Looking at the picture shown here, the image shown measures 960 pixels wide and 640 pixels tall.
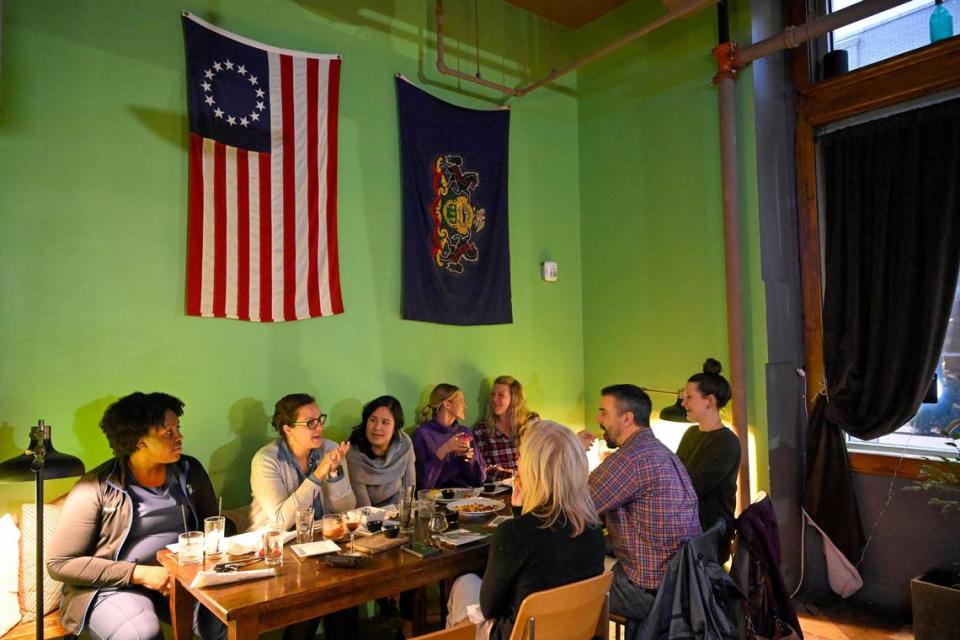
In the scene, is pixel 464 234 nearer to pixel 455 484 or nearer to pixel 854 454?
pixel 455 484

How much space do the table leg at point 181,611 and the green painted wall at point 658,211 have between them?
10.9ft

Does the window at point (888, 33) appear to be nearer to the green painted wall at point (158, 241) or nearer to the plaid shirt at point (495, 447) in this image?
the green painted wall at point (158, 241)

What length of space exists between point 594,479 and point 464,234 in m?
2.39

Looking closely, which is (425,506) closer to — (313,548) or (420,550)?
(420,550)

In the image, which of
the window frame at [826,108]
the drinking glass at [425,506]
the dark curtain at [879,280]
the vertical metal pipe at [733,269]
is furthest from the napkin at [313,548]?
the window frame at [826,108]

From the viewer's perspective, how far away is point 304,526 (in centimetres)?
252

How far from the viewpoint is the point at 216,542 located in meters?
2.37

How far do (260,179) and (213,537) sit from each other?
6.69 feet

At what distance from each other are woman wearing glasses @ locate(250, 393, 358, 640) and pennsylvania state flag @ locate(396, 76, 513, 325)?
1211 millimetres

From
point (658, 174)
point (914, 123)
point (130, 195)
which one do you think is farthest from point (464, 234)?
point (914, 123)

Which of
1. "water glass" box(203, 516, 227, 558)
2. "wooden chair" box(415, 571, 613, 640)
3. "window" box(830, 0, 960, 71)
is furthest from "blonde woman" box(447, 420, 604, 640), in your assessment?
"window" box(830, 0, 960, 71)

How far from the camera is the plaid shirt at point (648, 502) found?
99.3 inches

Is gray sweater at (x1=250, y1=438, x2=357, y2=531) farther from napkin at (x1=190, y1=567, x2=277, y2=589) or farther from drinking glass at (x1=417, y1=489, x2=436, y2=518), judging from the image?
napkin at (x1=190, y1=567, x2=277, y2=589)

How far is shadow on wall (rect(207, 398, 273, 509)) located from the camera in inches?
134
